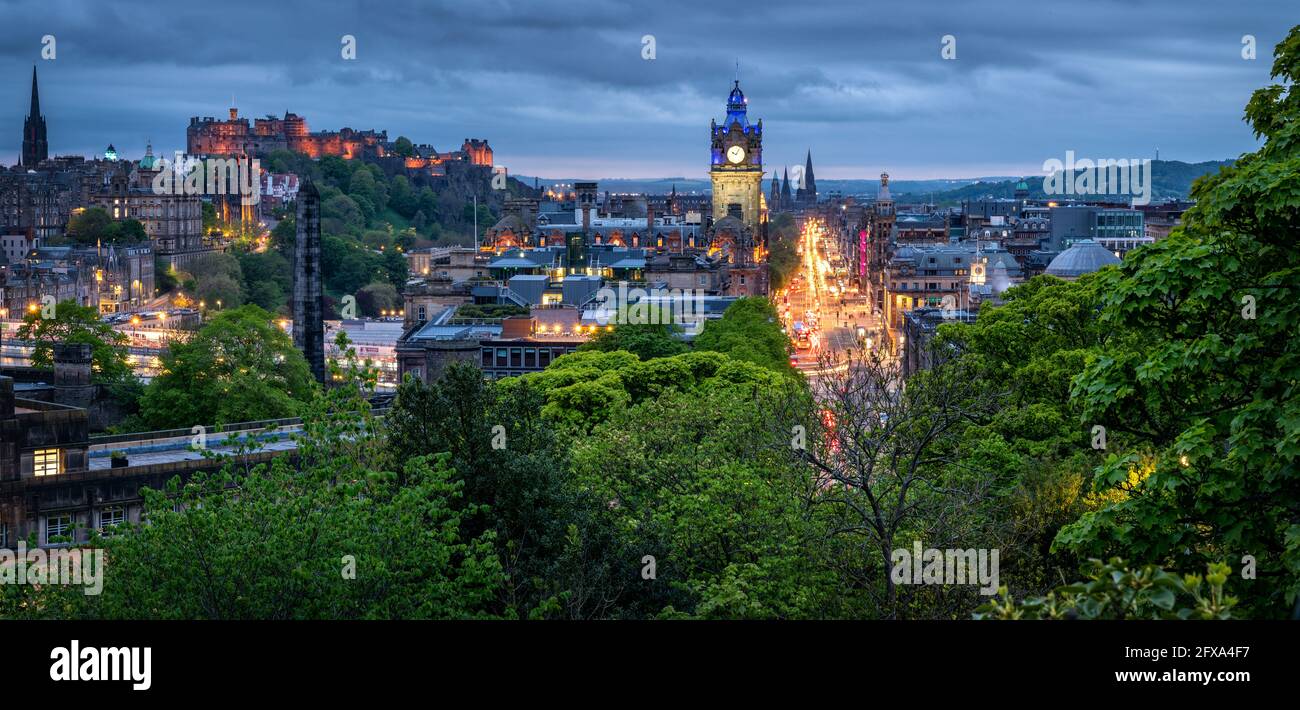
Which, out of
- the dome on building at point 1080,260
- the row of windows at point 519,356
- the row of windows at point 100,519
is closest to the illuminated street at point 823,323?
the dome on building at point 1080,260

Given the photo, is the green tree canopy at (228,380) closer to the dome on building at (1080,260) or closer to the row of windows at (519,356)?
the row of windows at (519,356)

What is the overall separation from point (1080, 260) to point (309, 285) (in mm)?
50013

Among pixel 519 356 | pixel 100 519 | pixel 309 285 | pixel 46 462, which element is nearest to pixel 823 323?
pixel 519 356

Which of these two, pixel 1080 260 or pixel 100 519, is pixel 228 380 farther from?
pixel 1080 260

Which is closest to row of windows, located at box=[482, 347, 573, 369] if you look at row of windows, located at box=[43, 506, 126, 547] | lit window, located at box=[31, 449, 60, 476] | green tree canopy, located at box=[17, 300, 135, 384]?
green tree canopy, located at box=[17, 300, 135, 384]

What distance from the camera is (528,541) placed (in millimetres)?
30141

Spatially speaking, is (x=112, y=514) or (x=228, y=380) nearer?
(x=112, y=514)

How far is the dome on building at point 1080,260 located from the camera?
10031cm

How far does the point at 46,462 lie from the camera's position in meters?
52.7

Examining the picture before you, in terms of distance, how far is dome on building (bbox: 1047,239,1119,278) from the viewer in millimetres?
100312

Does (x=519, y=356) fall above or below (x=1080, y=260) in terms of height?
below

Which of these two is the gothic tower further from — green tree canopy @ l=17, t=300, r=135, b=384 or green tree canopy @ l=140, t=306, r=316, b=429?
green tree canopy @ l=17, t=300, r=135, b=384

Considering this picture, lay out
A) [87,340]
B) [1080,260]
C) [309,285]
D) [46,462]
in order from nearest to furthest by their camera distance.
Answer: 1. [46,462]
2. [309,285]
3. [87,340]
4. [1080,260]
